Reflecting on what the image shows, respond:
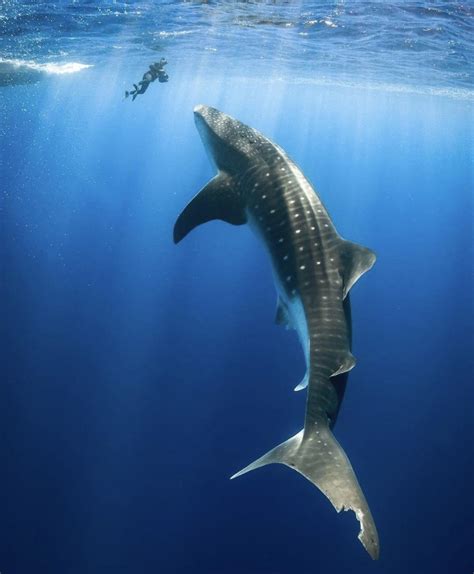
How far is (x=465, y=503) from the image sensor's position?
1297 cm

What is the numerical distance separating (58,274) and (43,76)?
3038 centimetres

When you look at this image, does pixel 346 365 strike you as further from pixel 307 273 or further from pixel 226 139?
pixel 226 139

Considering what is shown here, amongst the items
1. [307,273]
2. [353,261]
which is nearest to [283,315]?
[307,273]

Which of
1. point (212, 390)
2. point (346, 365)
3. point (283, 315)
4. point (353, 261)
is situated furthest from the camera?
point (212, 390)

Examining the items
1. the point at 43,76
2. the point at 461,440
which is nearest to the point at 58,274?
the point at 461,440

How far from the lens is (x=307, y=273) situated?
200 inches

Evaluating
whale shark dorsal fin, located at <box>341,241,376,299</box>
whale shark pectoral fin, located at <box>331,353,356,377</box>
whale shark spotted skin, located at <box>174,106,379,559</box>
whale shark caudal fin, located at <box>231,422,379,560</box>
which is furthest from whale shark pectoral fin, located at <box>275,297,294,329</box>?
whale shark caudal fin, located at <box>231,422,379,560</box>

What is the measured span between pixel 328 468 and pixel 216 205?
396 centimetres

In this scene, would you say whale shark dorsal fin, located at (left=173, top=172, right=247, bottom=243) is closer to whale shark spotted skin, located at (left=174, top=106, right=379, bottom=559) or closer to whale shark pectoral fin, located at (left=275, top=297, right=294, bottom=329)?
whale shark spotted skin, located at (left=174, top=106, right=379, bottom=559)

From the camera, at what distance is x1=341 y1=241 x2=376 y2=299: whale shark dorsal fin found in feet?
16.1

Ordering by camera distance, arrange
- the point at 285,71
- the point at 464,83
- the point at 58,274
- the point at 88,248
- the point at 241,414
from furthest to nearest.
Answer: the point at 285,71 → the point at 464,83 → the point at 88,248 → the point at 58,274 → the point at 241,414

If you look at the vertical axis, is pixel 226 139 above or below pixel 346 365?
above

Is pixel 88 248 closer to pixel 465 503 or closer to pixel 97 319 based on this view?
pixel 97 319

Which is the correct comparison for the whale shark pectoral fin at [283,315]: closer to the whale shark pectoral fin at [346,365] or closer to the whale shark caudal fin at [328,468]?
the whale shark pectoral fin at [346,365]
